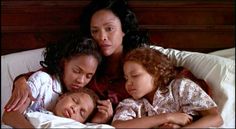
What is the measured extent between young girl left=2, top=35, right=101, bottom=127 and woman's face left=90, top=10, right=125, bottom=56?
0.12ft

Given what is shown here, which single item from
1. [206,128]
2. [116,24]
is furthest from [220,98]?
[116,24]

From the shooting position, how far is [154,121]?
4.03 ft

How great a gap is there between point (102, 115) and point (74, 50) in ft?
0.94

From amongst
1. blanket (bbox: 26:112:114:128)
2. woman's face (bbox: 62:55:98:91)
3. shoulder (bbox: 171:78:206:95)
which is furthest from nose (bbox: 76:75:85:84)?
shoulder (bbox: 171:78:206:95)

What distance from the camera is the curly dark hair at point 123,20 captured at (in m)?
1.59

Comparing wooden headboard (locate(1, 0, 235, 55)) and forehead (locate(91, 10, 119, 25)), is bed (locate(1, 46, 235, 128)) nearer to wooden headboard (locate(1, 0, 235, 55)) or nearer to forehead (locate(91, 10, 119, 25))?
wooden headboard (locate(1, 0, 235, 55))

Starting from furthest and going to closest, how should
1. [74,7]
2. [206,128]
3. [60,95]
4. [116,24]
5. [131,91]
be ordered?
[74,7], [116,24], [60,95], [131,91], [206,128]

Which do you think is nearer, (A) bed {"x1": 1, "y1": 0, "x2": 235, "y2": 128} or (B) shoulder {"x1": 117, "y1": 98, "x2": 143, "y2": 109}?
(B) shoulder {"x1": 117, "y1": 98, "x2": 143, "y2": 109}

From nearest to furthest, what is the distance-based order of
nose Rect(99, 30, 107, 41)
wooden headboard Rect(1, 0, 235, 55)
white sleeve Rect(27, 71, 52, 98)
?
1. white sleeve Rect(27, 71, 52, 98)
2. nose Rect(99, 30, 107, 41)
3. wooden headboard Rect(1, 0, 235, 55)

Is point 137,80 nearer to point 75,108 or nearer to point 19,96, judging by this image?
point 75,108

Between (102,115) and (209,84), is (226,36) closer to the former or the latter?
(209,84)

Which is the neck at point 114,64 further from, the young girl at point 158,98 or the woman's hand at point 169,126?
the woman's hand at point 169,126

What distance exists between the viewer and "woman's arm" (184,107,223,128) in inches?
47.3

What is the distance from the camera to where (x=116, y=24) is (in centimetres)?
156
